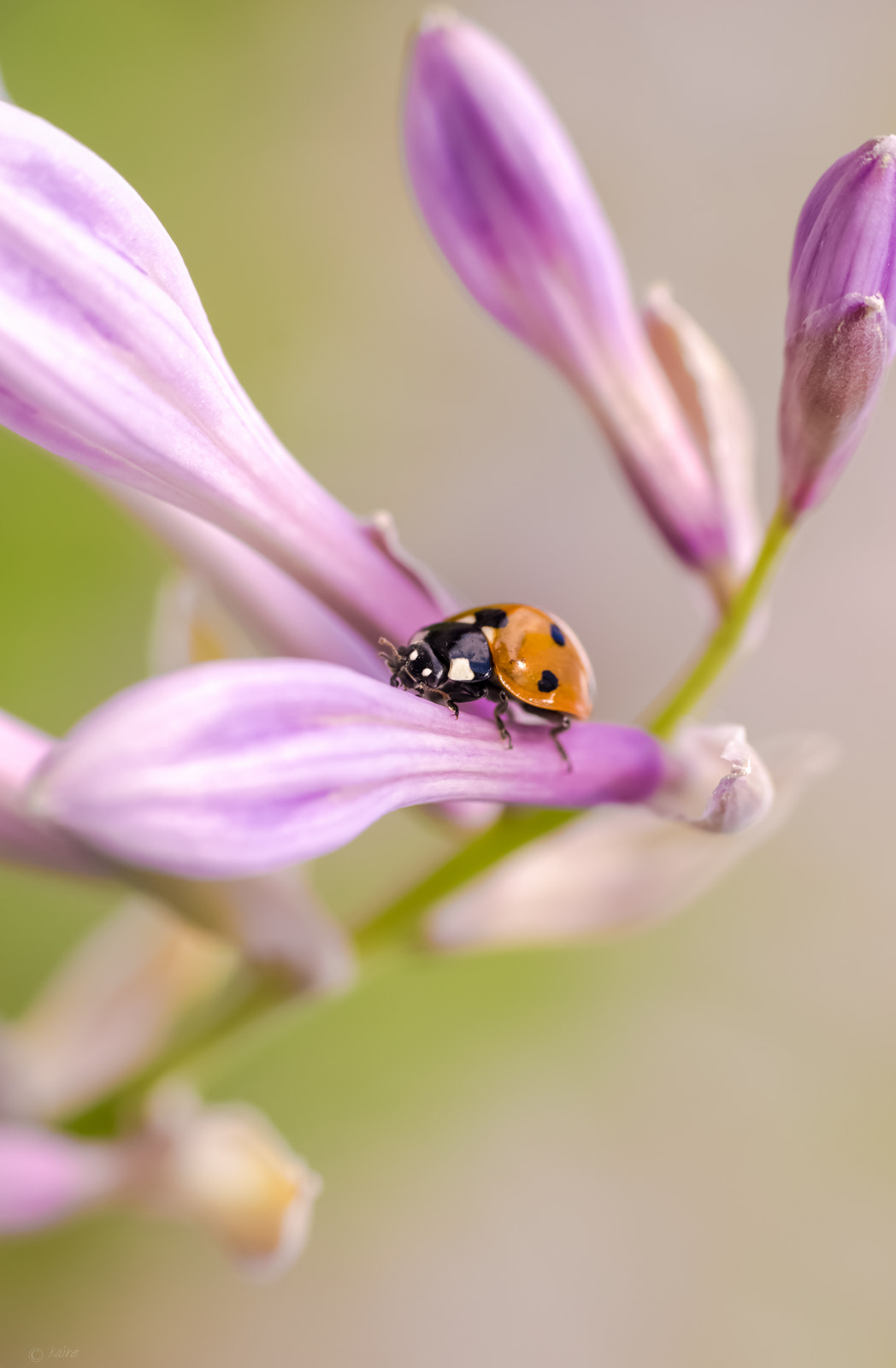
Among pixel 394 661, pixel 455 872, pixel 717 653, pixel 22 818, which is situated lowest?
pixel 22 818

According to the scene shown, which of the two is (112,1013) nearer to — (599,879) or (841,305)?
(599,879)

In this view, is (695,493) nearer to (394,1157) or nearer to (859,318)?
(859,318)

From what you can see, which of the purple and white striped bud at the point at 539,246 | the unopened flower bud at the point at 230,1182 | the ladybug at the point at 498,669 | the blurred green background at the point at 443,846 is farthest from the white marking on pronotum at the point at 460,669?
the blurred green background at the point at 443,846

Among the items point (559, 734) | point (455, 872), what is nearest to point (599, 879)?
point (455, 872)

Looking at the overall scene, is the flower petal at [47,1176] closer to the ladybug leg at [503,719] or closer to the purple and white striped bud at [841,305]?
the ladybug leg at [503,719]

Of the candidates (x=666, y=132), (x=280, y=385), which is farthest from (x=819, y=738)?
(x=666, y=132)
